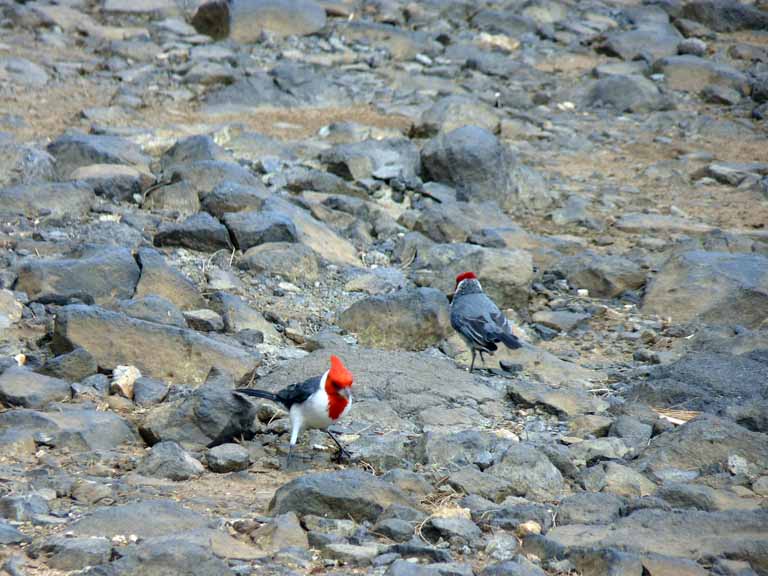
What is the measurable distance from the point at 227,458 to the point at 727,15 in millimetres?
16579

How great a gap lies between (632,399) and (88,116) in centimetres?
789

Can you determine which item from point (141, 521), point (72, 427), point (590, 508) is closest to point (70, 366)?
point (72, 427)

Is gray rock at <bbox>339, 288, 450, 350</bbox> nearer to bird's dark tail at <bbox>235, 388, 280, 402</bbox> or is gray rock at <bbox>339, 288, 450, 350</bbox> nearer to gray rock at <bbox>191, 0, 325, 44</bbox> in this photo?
bird's dark tail at <bbox>235, 388, 280, 402</bbox>

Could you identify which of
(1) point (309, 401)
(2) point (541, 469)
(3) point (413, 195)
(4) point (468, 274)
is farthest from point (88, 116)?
(2) point (541, 469)

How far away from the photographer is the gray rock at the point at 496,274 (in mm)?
8711

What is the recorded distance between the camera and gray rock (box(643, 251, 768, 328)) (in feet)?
28.0

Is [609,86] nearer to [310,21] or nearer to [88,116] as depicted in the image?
[310,21]

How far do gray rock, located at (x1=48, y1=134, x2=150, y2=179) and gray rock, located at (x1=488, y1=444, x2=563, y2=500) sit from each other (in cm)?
611

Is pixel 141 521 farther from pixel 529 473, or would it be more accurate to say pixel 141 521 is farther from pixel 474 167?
pixel 474 167

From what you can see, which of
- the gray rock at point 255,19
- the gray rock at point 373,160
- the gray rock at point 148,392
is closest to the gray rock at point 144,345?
the gray rock at point 148,392

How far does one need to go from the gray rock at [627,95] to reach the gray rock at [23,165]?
877 cm

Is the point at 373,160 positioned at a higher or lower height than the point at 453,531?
lower

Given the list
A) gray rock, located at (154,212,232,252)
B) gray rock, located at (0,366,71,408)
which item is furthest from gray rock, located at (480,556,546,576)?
gray rock, located at (154,212,232,252)

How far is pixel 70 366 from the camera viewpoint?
6262 mm
